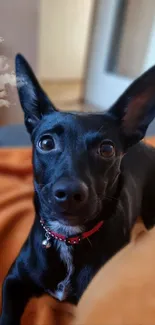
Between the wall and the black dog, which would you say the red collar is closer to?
the black dog

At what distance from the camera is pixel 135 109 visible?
0.75 meters

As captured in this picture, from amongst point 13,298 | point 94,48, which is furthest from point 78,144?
point 94,48

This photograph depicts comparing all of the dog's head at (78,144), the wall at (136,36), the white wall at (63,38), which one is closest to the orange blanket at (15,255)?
the dog's head at (78,144)

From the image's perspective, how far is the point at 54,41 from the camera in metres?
2.55

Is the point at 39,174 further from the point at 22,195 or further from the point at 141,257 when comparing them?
the point at 22,195

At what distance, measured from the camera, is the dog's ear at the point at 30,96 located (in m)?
0.70

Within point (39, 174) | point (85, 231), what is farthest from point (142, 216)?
point (39, 174)

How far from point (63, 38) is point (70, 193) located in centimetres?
231

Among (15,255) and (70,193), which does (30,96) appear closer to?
(70,193)

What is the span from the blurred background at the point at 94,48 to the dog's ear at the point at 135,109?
1.15 metres

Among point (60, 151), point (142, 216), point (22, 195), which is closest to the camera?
point (60, 151)

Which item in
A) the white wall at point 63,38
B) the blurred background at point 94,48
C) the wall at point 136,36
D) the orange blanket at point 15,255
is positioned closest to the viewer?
the orange blanket at point 15,255

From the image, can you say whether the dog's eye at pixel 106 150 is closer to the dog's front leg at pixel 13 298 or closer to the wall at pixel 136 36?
the dog's front leg at pixel 13 298

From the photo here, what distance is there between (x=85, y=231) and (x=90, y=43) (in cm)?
209
